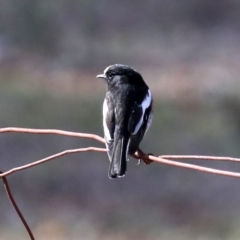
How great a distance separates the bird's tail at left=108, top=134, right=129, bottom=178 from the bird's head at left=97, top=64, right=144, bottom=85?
21.3 inches

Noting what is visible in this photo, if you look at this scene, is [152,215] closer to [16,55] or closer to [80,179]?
[80,179]

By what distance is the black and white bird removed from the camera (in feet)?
13.9

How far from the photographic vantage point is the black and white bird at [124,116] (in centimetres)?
425

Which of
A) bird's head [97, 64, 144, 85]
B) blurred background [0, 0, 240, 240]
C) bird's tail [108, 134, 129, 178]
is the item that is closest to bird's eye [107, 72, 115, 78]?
bird's head [97, 64, 144, 85]

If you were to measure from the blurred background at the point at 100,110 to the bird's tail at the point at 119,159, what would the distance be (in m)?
6.46

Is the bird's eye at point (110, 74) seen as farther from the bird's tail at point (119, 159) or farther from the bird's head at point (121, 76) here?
the bird's tail at point (119, 159)

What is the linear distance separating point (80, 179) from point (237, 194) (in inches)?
91.0

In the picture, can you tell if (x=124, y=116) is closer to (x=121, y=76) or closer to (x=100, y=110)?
(x=121, y=76)

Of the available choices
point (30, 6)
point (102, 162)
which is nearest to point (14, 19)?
point (30, 6)

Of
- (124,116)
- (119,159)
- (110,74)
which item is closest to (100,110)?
(110,74)

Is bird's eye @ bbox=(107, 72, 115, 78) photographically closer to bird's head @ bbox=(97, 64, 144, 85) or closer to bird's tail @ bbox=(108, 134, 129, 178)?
bird's head @ bbox=(97, 64, 144, 85)

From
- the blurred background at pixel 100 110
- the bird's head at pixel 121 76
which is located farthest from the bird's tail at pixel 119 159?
the blurred background at pixel 100 110

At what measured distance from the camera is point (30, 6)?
2214cm

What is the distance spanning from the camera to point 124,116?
14.5ft
